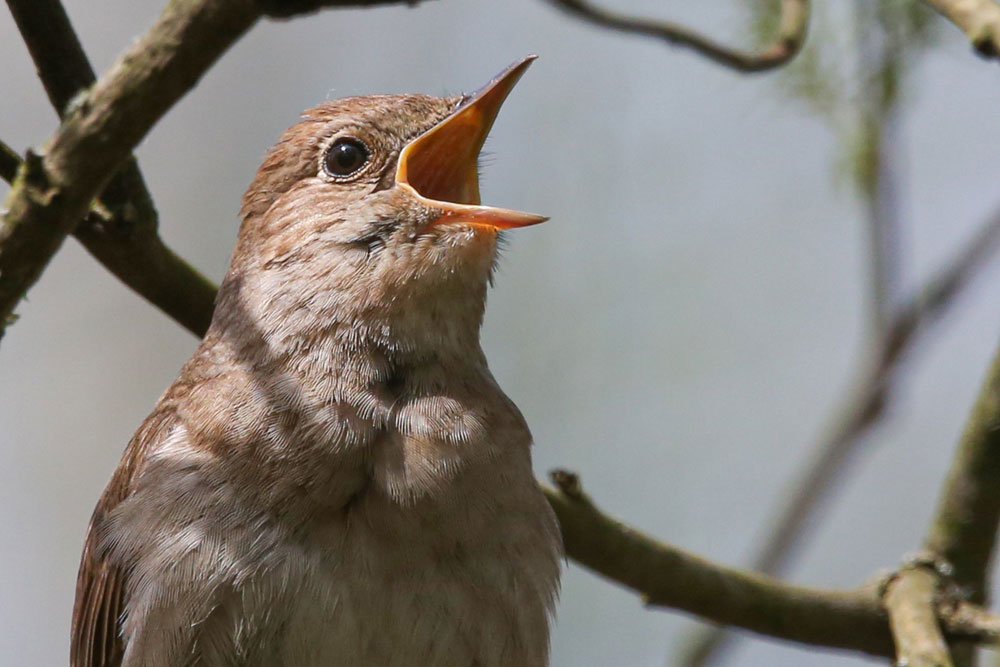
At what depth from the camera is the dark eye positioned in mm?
4156

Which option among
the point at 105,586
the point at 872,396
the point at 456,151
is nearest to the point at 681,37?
the point at 456,151

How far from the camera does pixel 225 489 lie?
11.1 ft

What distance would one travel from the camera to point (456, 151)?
427 centimetres

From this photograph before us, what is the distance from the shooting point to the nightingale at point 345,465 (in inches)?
130

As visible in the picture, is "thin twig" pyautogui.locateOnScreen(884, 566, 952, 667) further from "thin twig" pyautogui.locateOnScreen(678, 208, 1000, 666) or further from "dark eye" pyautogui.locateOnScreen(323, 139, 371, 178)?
"dark eye" pyautogui.locateOnScreen(323, 139, 371, 178)

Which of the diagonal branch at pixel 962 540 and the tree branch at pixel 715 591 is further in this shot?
the tree branch at pixel 715 591

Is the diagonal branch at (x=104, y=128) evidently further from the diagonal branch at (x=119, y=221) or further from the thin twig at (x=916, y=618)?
the thin twig at (x=916, y=618)

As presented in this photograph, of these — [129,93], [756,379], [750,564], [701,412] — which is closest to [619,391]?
[701,412]

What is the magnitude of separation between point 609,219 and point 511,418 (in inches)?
223

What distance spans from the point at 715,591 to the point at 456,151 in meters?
1.57

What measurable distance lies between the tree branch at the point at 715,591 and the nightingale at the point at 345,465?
0.35 metres

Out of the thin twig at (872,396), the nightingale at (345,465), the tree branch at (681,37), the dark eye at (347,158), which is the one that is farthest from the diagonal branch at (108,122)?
the thin twig at (872,396)

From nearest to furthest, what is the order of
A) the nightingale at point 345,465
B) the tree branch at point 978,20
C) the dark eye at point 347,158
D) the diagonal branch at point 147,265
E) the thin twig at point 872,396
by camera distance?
the nightingale at point 345,465 < the tree branch at point 978,20 < the diagonal branch at point 147,265 < the dark eye at point 347,158 < the thin twig at point 872,396

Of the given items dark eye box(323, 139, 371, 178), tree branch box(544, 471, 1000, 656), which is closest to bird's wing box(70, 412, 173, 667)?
dark eye box(323, 139, 371, 178)
